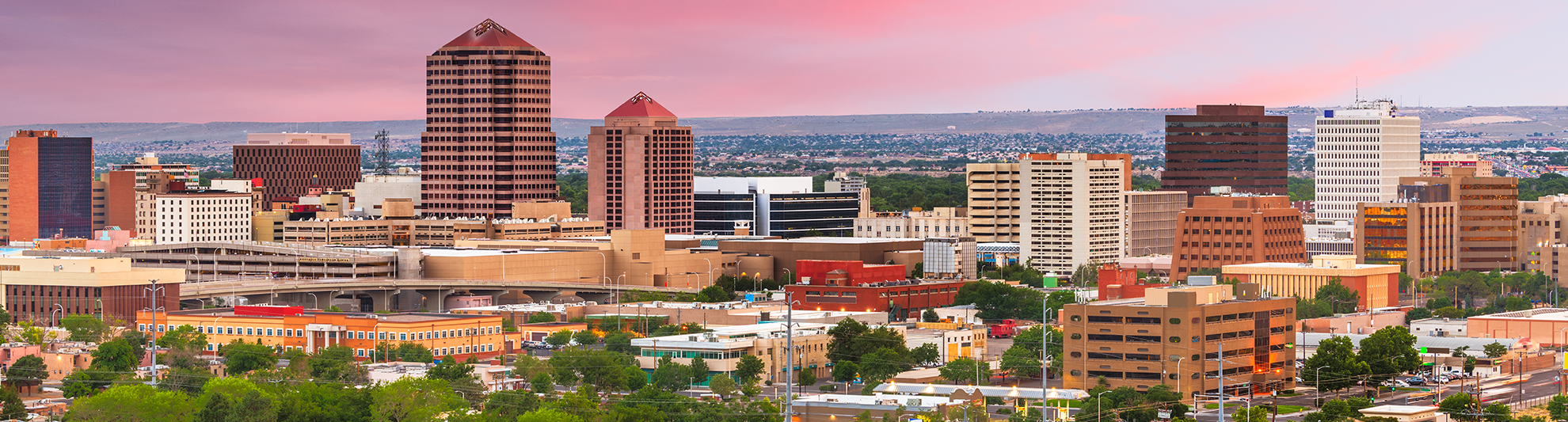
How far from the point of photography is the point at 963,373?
174 metres

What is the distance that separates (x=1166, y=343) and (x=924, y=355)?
25.3 m

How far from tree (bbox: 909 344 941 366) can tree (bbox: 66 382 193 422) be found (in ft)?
208

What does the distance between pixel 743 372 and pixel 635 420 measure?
103ft

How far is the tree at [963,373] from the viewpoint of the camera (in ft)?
571

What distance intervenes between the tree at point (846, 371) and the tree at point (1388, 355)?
3831cm

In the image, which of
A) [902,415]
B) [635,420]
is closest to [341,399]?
[635,420]

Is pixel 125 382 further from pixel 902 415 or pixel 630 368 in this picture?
pixel 902 415

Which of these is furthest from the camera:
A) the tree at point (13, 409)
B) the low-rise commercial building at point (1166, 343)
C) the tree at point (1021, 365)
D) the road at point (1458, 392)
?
the tree at point (1021, 365)

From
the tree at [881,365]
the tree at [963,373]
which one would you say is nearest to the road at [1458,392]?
the tree at [963,373]

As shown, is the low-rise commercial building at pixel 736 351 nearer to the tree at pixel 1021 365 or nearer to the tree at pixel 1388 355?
the tree at pixel 1021 365

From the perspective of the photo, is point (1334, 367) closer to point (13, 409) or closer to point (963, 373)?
→ point (963, 373)

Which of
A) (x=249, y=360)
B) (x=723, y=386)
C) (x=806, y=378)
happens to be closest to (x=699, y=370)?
(x=806, y=378)

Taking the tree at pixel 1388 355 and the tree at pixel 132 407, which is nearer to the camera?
the tree at pixel 132 407

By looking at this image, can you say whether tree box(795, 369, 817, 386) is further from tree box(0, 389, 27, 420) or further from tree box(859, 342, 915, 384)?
tree box(0, 389, 27, 420)
